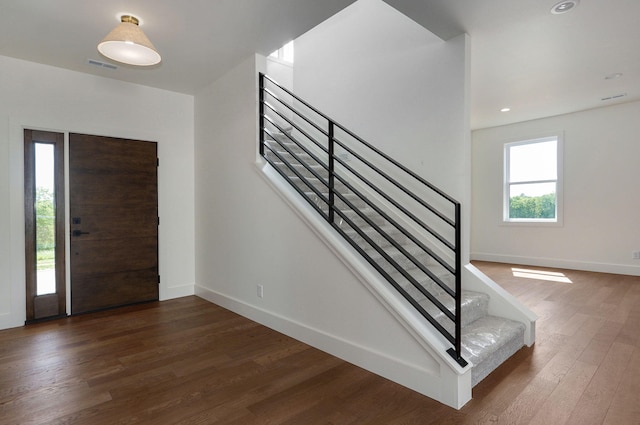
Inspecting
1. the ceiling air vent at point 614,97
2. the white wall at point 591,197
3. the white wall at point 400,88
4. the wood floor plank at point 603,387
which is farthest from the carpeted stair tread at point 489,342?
the ceiling air vent at point 614,97

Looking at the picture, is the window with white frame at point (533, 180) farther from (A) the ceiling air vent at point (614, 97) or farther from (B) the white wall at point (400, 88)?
(B) the white wall at point (400, 88)

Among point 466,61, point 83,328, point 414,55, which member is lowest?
point 83,328

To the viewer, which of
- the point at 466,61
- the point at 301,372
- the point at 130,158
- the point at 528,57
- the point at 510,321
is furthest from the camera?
the point at 130,158

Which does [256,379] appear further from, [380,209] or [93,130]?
[93,130]

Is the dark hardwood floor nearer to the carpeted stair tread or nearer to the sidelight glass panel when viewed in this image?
the carpeted stair tread

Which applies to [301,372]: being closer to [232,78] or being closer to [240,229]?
[240,229]

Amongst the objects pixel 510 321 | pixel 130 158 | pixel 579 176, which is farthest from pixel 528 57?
pixel 130 158

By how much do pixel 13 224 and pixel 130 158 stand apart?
1.31 meters

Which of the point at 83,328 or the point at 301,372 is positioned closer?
the point at 301,372

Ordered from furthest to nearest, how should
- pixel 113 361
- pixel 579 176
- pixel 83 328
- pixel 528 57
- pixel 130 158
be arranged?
pixel 579 176 < pixel 130 158 < pixel 528 57 < pixel 83 328 < pixel 113 361

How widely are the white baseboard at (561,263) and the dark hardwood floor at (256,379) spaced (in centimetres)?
259

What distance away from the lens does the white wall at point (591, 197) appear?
5340mm

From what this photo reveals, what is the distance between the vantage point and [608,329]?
10.2 feet

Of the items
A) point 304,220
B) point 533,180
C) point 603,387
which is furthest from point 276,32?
point 533,180
